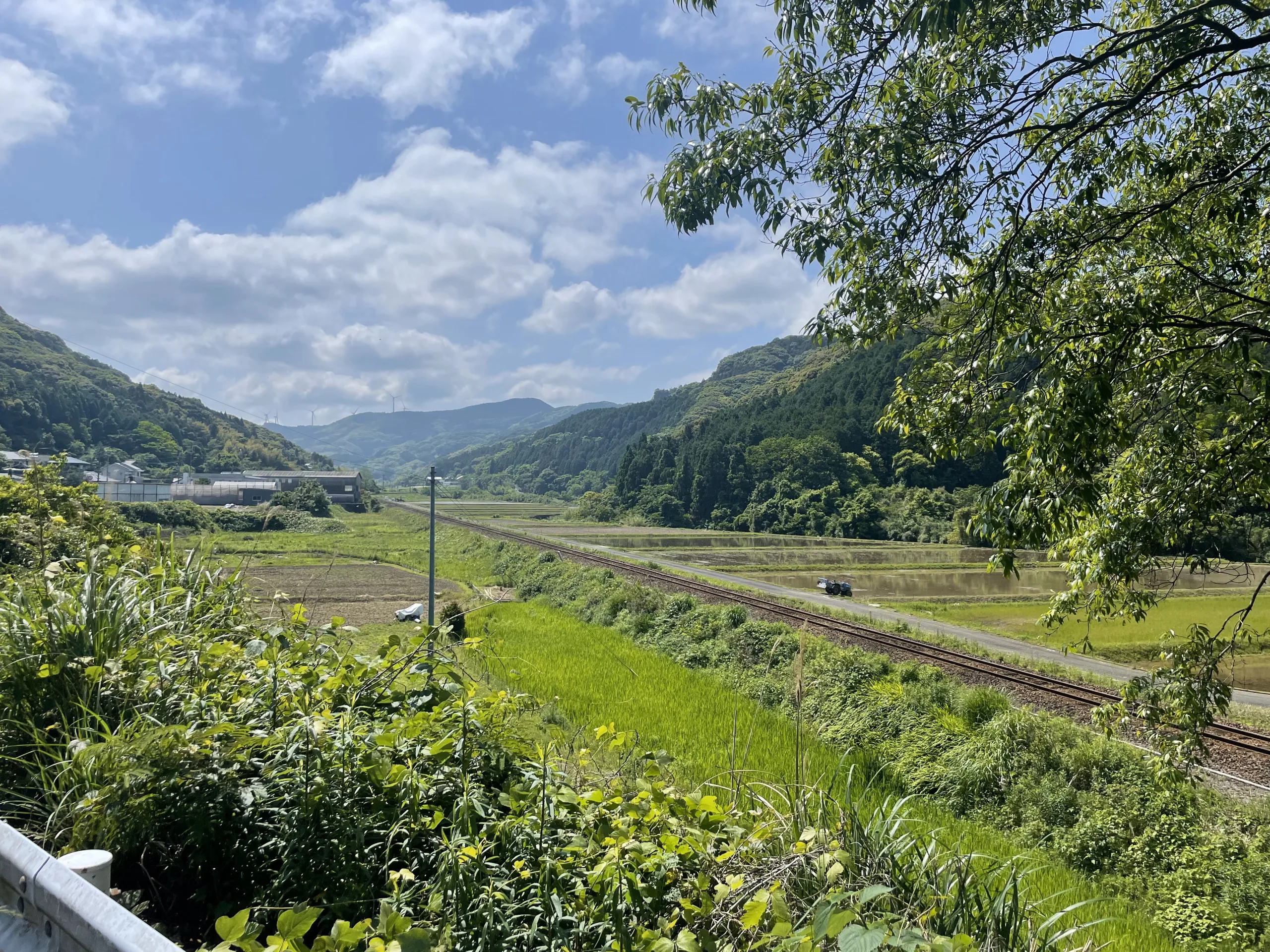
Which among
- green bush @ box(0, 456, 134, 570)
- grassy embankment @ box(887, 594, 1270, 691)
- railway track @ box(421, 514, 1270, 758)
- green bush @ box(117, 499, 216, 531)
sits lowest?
grassy embankment @ box(887, 594, 1270, 691)

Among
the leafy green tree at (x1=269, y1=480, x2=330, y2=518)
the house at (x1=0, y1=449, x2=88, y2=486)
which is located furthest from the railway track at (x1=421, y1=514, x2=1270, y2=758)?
the leafy green tree at (x1=269, y1=480, x2=330, y2=518)

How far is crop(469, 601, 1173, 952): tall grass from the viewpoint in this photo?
253 inches

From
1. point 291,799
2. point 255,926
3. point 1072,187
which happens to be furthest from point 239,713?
point 1072,187

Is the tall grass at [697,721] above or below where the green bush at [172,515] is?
below

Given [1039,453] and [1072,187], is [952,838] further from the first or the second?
[1072,187]

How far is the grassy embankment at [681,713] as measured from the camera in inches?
260

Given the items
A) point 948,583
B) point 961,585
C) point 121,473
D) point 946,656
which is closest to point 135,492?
point 121,473

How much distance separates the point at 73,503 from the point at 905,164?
12.0 metres

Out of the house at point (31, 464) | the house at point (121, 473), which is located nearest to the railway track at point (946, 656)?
the house at point (31, 464)

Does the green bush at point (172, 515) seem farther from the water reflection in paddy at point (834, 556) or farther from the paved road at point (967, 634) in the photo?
the paved road at point (967, 634)

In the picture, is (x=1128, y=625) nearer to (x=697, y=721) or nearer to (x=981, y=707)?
(x=981, y=707)

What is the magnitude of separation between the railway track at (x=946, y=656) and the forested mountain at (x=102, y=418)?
275 feet

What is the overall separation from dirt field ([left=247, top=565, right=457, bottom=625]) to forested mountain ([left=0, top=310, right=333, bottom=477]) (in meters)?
64.9

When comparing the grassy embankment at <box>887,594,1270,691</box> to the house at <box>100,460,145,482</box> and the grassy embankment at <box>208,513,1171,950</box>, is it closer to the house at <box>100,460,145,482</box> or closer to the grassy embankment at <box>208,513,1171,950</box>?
the grassy embankment at <box>208,513,1171,950</box>
